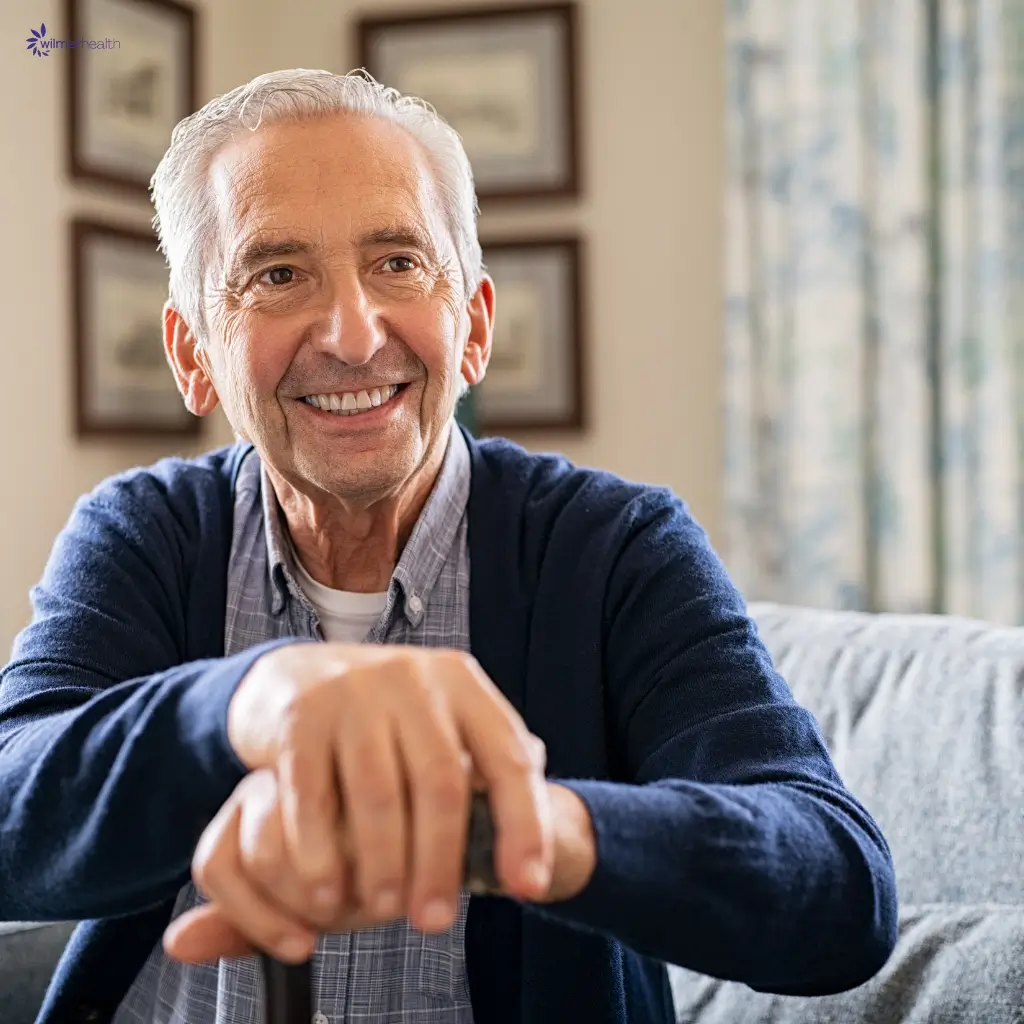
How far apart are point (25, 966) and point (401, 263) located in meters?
0.88

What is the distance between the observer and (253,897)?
0.66 meters

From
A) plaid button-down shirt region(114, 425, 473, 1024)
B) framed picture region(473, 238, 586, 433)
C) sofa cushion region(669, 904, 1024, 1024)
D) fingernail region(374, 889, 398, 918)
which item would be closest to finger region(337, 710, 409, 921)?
fingernail region(374, 889, 398, 918)

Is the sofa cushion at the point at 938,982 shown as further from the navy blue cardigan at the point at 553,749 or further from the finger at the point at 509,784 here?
the finger at the point at 509,784

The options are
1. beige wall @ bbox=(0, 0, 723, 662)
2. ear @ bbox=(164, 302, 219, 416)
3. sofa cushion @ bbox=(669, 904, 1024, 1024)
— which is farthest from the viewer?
beige wall @ bbox=(0, 0, 723, 662)

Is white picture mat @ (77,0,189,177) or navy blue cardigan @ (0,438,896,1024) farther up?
white picture mat @ (77,0,189,177)

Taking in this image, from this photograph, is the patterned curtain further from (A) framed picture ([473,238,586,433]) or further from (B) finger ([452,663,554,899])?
(B) finger ([452,663,554,899])

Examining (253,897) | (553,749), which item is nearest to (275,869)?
(253,897)

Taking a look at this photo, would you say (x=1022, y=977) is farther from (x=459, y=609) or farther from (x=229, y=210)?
(x=229, y=210)

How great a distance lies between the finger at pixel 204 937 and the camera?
67 cm

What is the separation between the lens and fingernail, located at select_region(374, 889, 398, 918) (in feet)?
2.11

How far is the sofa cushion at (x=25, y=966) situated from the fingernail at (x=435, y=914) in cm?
100

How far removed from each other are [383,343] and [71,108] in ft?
6.92

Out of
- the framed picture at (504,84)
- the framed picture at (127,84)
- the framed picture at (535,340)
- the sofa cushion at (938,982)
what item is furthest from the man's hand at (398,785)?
the framed picture at (504,84)

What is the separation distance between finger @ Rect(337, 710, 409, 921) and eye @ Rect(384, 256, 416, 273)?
690 millimetres
